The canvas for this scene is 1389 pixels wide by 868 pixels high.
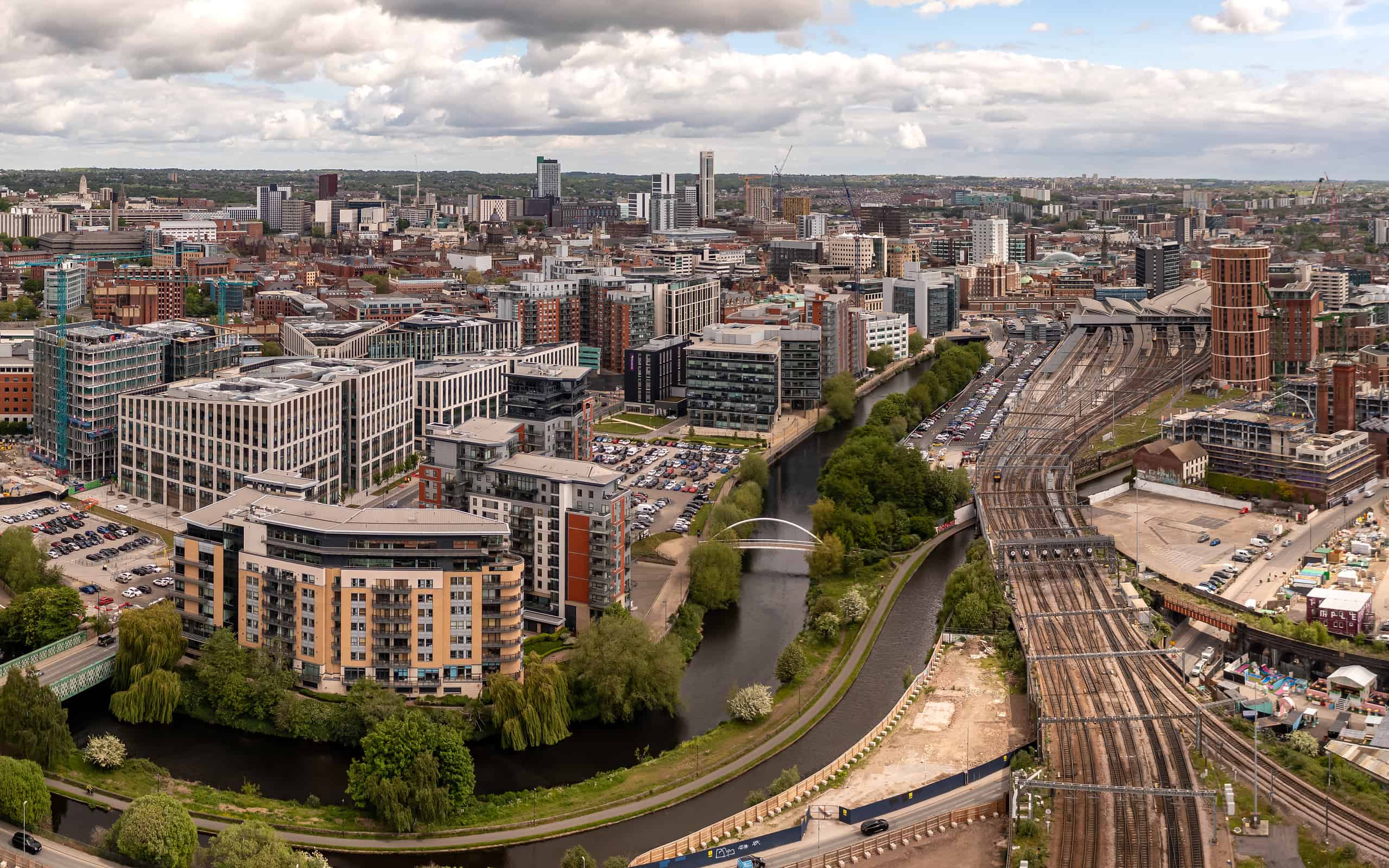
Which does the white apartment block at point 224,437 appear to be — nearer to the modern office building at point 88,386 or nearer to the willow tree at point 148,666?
the modern office building at point 88,386

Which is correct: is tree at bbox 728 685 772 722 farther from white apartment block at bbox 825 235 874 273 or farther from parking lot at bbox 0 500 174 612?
white apartment block at bbox 825 235 874 273

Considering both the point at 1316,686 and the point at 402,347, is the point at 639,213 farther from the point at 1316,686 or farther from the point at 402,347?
the point at 1316,686

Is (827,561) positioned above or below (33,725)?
above

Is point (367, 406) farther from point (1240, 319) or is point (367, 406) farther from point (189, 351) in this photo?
point (1240, 319)

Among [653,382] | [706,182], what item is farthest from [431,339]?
[706,182]

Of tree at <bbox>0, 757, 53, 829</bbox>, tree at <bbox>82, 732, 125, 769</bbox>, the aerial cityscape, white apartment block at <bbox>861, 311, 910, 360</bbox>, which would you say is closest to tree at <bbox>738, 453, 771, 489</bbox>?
the aerial cityscape

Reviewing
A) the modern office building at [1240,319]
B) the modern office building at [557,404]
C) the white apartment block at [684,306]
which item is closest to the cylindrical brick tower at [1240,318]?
the modern office building at [1240,319]
